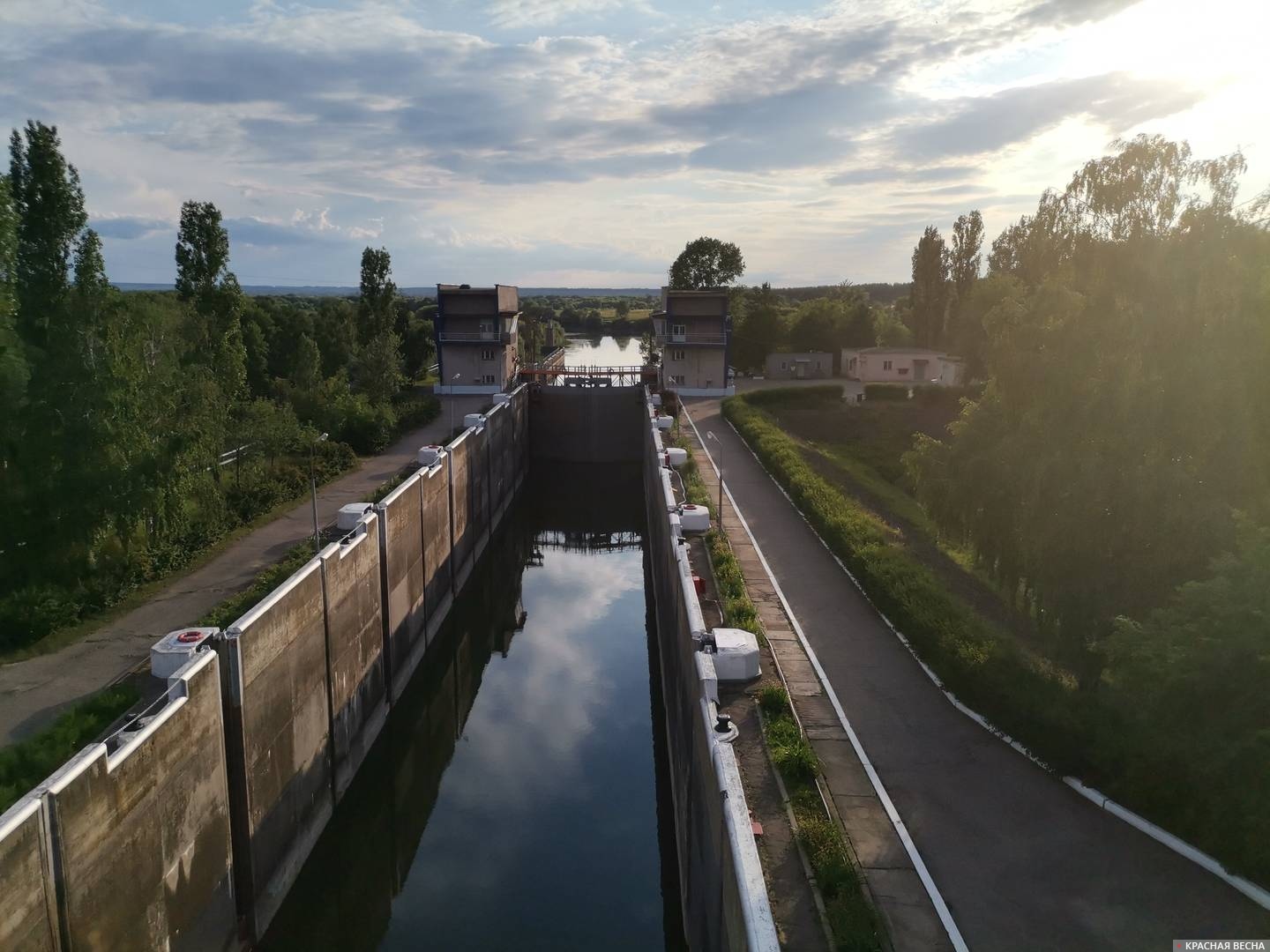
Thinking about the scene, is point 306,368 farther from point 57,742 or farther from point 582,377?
point 57,742

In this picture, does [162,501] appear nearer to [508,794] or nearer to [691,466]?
[508,794]

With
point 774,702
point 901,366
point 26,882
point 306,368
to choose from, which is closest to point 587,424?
point 306,368

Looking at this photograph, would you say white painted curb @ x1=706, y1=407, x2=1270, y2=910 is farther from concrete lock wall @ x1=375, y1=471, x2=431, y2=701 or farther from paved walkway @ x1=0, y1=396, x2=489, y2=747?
paved walkway @ x1=0, y1=396, x2=489, y2=747

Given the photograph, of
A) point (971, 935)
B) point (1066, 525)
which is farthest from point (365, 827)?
point (1066, 525)

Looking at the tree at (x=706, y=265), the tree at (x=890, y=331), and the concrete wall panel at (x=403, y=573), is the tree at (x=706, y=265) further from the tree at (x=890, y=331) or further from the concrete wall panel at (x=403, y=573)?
the concrete wall panel at (x=403, y=573)

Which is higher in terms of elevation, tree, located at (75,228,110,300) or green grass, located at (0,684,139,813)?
tree, located at (75,228,110,300)

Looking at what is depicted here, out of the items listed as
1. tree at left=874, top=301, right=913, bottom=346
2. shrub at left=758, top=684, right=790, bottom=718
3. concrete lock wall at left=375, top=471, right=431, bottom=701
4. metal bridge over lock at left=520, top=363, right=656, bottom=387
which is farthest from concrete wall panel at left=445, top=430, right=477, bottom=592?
tree at left=874, top=301, right=913, bottom=346

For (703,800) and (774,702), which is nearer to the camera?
(703,800)

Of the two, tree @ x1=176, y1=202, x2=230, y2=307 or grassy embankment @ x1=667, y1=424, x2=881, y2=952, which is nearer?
grassy embankment @ x1=667, y1=424, x2=881, y2=952
